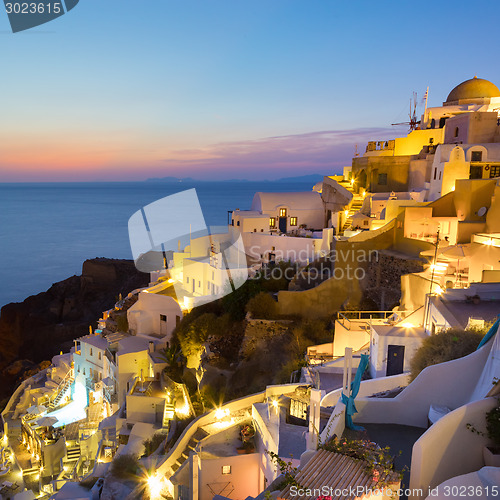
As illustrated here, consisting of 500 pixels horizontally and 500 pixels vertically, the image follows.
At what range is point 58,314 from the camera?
125ft

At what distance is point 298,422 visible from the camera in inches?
369

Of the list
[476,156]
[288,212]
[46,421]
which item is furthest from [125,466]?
[476,156]

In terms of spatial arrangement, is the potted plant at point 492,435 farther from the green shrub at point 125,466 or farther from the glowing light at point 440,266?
the green shrub at point 125,466

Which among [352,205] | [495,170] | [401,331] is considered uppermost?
[495,170]

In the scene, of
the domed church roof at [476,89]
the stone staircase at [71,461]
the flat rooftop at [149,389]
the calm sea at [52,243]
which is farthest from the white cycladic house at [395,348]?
the calm sea at [52,243]

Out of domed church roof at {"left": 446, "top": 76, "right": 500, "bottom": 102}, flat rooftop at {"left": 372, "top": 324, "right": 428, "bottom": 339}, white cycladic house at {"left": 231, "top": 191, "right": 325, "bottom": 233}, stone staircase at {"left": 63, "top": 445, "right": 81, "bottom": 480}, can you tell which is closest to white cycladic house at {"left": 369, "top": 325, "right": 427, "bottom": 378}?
flat rooftop at {"left": 372, "top": 324, "right": 428, "bottom": 339}

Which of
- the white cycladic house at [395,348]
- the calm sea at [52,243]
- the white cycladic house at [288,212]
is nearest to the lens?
the white cycladic house at [395,348]

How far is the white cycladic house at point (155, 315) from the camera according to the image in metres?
19.6

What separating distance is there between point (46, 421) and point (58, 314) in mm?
20608

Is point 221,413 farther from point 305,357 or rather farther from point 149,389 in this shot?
point 149,389

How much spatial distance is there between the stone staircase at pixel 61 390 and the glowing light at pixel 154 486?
1239cm

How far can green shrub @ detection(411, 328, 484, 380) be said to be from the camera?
6.82 meters

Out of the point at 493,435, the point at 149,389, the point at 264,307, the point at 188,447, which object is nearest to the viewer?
the point at 493,435

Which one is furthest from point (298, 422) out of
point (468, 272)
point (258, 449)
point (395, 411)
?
point (468, 272)
